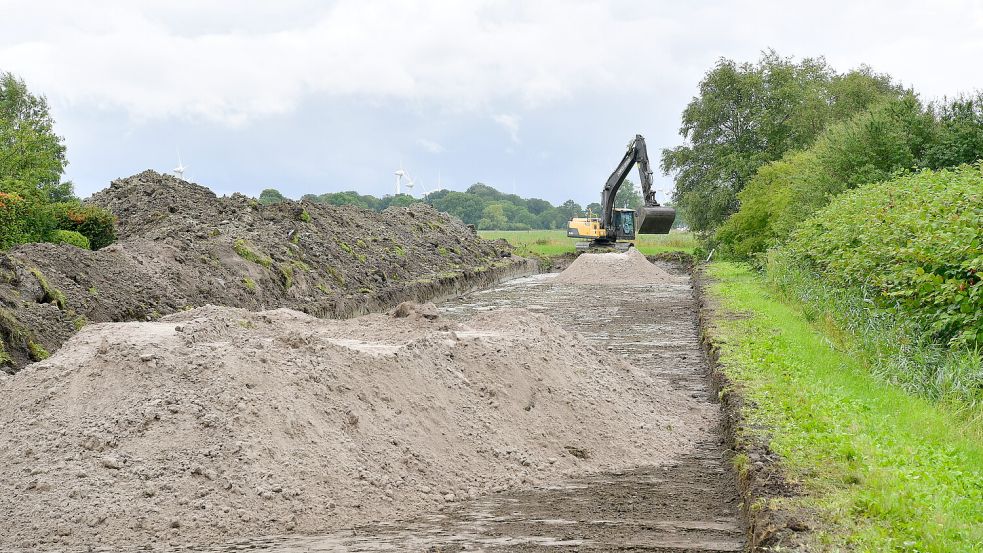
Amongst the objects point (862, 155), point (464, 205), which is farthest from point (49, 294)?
point (464, 205)

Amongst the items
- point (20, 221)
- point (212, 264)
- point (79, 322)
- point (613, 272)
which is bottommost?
point (613, 272)

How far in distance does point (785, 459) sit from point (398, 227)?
29727 millimetres

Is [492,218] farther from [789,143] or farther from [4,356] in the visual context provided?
[4,356]

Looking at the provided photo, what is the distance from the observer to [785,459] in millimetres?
7078

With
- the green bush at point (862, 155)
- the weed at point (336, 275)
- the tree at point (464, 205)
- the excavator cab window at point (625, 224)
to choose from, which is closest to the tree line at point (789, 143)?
the green bush at point (862, 155)

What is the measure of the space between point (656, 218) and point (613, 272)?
11.2 feet

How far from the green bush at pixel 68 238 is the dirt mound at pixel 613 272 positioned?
1721cm

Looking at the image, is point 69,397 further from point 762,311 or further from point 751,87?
point 751,87

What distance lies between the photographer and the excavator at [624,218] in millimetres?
36156

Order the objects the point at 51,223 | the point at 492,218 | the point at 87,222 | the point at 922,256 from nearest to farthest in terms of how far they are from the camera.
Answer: the point at 922,256 < the point at 51,223 < the point at 87,222 < the point at 492,218

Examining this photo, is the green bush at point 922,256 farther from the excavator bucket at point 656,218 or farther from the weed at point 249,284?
the excavator bucket at point 656,218

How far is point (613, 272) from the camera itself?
3384 cm

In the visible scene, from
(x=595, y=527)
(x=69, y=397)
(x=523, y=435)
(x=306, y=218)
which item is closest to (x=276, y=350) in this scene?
(x=69, y=397)

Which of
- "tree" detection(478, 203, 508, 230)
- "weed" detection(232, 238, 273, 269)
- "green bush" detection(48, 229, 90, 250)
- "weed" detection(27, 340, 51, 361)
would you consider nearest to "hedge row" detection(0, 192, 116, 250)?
"green bush" detection(48, 229, 90, 250)
